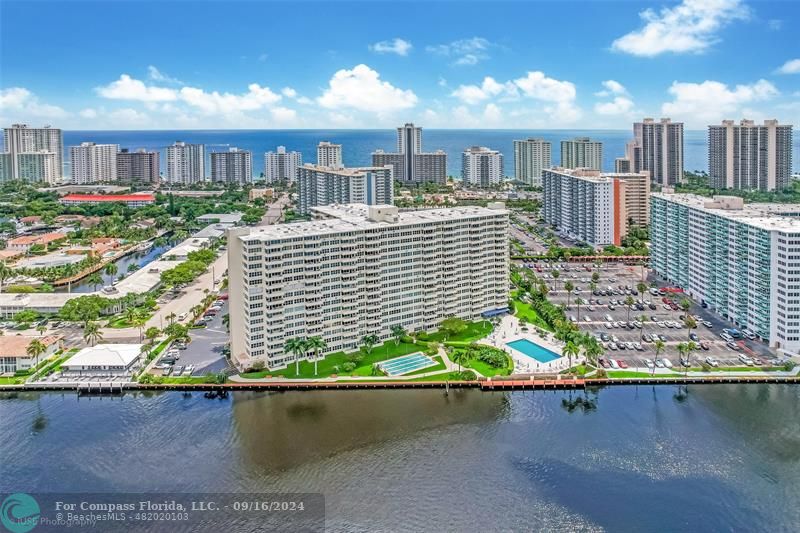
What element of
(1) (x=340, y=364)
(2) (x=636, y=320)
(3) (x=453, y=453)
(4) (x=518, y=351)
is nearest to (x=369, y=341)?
(1) (x=340, y=364)


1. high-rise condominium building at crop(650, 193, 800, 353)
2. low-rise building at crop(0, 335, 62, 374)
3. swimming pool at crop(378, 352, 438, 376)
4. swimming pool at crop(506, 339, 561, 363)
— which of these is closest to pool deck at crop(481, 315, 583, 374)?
swimming pool at crop(506, 339, 561, 363)

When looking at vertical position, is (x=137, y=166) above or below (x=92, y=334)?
above

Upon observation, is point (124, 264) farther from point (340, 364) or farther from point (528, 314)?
point (528, 314)

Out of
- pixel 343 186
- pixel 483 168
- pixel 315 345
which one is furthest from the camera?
pixel 483 168

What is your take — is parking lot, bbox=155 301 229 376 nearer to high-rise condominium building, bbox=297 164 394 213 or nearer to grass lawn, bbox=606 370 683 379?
grass lawn, bbox=606 370 683 379

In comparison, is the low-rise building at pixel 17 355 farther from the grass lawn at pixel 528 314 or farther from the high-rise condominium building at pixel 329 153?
the high-rise condominium building at pixel 329 153

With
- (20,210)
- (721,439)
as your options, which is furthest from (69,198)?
(721,439)

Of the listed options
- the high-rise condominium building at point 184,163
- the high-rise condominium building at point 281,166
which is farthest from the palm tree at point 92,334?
the high-rise condominium building at point 184,163
